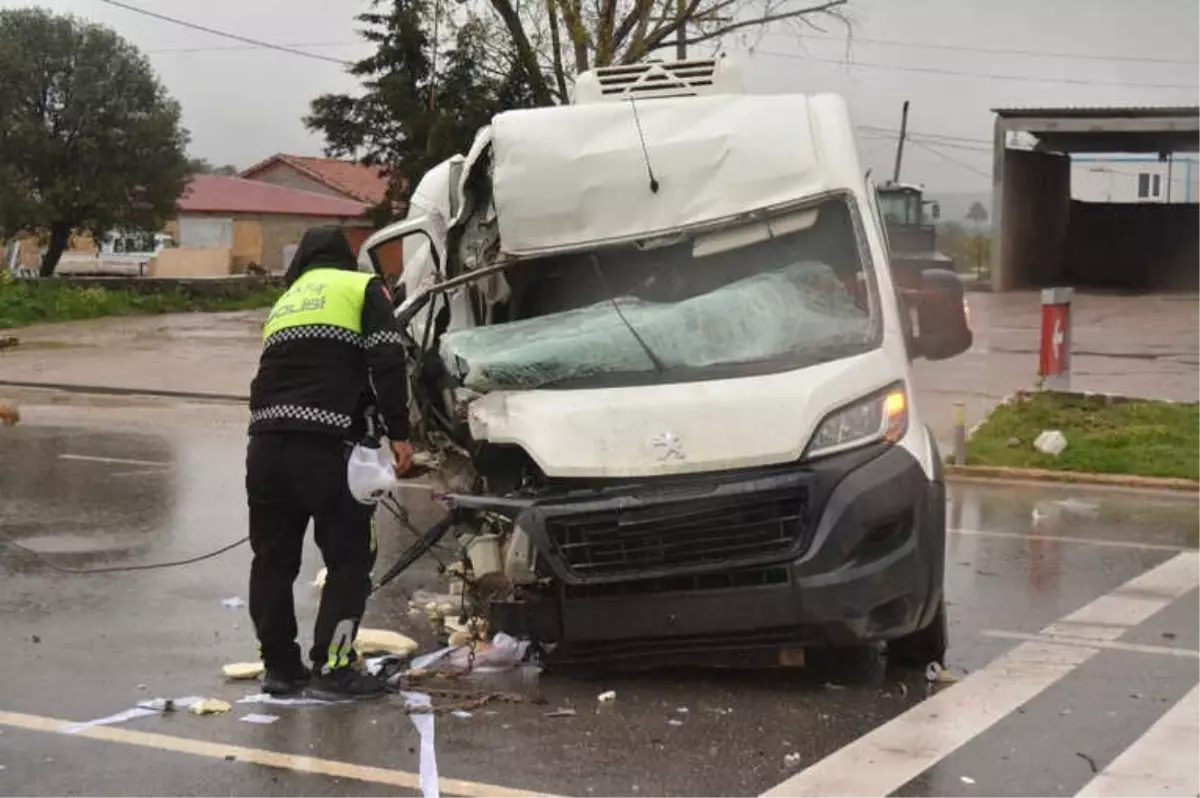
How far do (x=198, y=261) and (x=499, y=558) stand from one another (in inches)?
2024

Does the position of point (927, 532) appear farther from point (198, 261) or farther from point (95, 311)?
point (198, 261)

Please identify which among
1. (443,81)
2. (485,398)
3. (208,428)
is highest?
(443,81)

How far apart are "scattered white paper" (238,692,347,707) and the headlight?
82.1 inches

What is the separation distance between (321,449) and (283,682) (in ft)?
3.11

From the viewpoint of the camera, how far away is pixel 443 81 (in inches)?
1272

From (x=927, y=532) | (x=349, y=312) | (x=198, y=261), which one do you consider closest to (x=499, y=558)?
(x=349, y=312)

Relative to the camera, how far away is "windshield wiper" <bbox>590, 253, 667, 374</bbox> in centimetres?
575

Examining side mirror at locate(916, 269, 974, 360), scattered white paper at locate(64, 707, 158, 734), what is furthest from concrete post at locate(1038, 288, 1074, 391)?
scattered white paper at locate(64, 707, 158, 734)

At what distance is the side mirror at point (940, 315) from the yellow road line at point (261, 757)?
2.95 metres

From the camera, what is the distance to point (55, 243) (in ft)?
132

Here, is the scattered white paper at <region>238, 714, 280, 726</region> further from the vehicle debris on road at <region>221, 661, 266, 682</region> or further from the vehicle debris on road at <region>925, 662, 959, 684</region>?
the vehicle debris on road at <region>925, 662, 959, 684</region>

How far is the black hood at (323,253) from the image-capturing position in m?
5.79

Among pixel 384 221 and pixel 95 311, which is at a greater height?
pixel 384 221

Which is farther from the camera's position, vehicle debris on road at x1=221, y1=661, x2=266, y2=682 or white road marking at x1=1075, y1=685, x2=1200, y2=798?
vehicle debris on road at x1=221, y1=661, x2=266, y2=682
